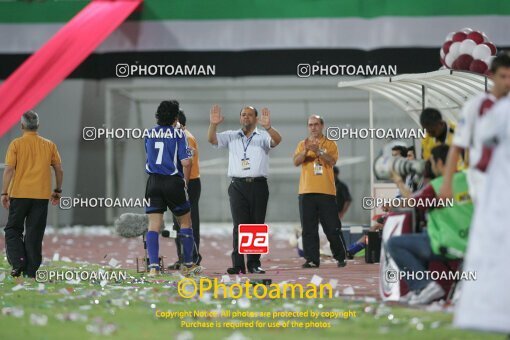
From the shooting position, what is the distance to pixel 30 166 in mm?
10984

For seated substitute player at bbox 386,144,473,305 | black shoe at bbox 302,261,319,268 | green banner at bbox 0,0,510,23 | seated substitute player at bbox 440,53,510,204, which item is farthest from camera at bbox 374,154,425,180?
green banner at bbox 0,0,510,23

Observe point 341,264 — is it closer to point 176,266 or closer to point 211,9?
point 176,266

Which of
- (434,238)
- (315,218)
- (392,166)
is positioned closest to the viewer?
(434,238)

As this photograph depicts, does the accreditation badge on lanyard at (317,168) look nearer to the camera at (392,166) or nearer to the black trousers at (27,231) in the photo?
the black trousers at (27,231)

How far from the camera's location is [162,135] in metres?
11.0

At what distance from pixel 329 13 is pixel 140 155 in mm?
4443

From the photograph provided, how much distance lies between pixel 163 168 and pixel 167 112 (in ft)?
1.67

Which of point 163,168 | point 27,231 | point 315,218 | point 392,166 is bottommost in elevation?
point 27,231

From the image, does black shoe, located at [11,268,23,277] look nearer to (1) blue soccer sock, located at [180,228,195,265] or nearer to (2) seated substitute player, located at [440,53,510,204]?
(1) blue soccer sock, located at [180,228,195,265]

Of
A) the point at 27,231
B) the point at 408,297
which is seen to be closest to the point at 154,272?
the point at 27,231

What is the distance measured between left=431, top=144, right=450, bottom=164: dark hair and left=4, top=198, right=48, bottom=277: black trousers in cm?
425

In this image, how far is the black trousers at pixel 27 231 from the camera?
36.0 ft

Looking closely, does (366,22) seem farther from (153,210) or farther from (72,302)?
(72,302)

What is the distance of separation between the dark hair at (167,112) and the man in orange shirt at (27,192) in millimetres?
1043
